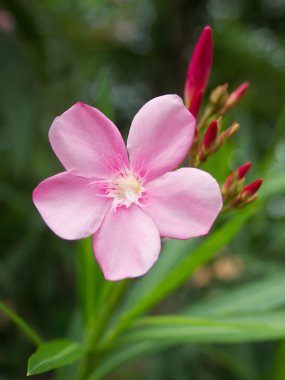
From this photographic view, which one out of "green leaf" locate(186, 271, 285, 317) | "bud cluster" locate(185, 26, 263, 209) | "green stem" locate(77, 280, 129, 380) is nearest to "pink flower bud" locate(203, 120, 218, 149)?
"bud cluster" locate(185, 26, 263, 209)

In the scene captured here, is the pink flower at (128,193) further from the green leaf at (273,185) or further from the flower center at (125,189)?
the green leaf at (273,185)

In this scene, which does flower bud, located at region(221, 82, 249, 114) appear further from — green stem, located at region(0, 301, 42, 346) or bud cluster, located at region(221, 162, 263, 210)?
green stem, located at region(0, 301, 42, 346)

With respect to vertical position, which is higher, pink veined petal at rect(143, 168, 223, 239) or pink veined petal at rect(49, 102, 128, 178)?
pink veined petal at rect(49, 102, 128, 178)

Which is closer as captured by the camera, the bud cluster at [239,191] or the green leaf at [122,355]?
the bud cluster at [239,191]

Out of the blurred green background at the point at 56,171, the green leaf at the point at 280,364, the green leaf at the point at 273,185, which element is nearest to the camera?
the green leaf at the point at 280,364

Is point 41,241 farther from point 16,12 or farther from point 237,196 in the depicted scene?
point 237,196

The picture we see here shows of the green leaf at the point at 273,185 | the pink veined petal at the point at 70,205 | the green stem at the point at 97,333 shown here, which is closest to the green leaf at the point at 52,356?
the green stem at the point at 97,333
